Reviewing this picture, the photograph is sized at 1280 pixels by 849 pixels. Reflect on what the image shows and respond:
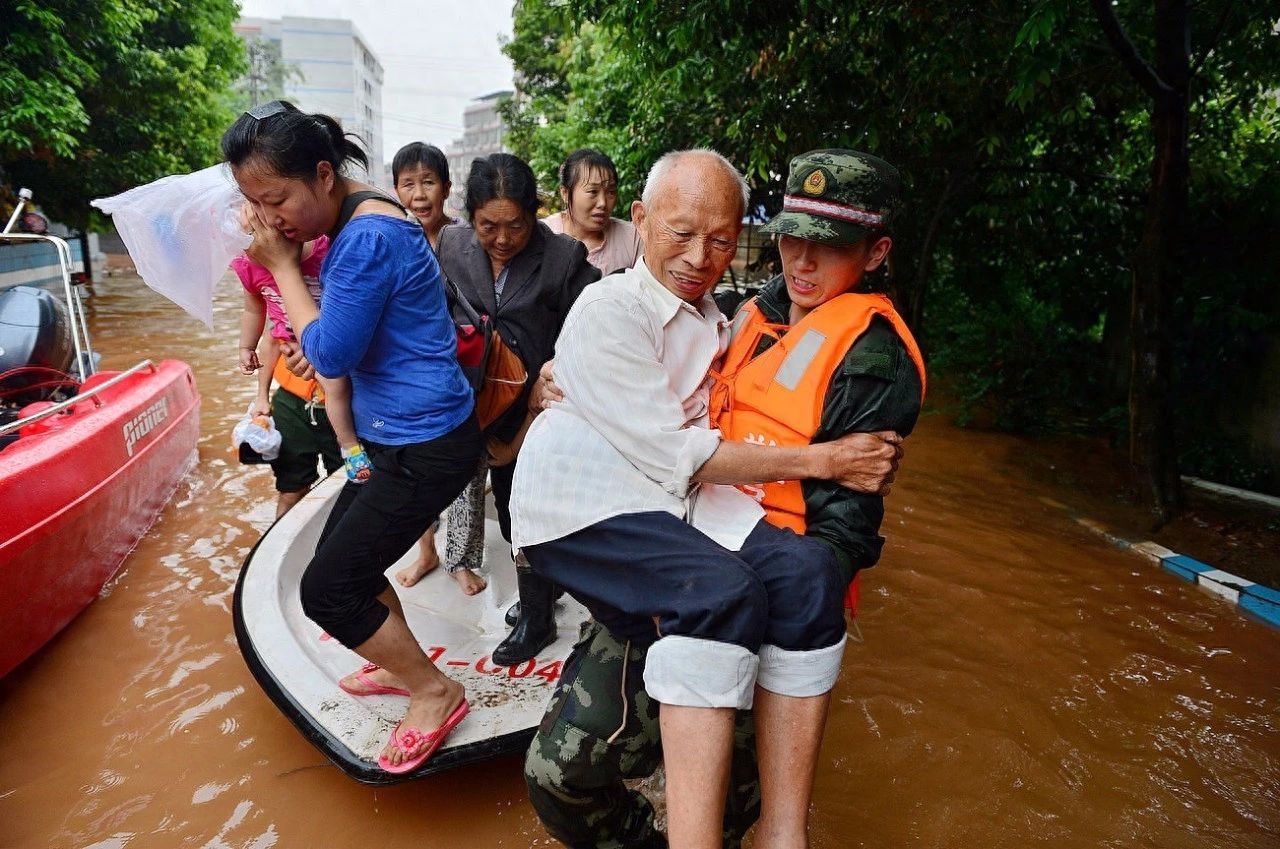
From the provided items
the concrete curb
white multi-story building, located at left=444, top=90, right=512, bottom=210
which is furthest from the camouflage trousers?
white multi-story building, located at left=444, top=90, right=512, bottom=210

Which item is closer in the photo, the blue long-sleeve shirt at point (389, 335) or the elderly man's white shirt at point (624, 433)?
the elderly man's white shirt at point (624, 433)

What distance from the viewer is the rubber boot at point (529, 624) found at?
3162 millimetres

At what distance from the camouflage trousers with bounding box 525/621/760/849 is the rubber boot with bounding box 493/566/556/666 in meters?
1.15

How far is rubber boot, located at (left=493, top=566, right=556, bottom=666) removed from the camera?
3162 mm

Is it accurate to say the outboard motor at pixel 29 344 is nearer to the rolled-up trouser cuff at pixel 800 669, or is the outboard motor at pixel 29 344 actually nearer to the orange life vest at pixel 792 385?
the orange life vest at pixel 792 385

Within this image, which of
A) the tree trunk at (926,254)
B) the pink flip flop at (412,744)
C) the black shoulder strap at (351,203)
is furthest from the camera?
the tree trunk at (926,254)

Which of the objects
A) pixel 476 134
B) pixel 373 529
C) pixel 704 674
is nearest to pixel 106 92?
pixel 373 529

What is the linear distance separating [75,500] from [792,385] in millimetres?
3437

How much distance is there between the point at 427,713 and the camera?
2.58m

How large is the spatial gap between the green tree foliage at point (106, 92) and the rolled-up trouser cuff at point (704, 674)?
40.5ft

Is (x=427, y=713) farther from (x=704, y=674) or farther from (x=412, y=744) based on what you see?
(x=704, y=674)

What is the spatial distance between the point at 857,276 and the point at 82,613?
Answer: 4273 millimetres

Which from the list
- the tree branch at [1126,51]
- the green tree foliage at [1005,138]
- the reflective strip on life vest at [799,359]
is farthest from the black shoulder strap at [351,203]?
the tree branch at [1126,51]

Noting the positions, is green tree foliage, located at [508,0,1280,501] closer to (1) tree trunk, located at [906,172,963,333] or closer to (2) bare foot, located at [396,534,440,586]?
(1) tree trunk, located at [906,172,963,333]
